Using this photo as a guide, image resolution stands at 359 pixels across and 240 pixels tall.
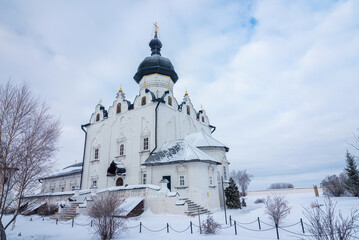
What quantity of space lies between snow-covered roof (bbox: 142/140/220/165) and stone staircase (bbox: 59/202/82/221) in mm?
6820

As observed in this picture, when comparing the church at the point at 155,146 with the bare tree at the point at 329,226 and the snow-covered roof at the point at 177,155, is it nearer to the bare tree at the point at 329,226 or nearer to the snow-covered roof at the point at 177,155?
the snow-covered roof at the point at 177,155

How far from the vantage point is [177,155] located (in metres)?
20.2

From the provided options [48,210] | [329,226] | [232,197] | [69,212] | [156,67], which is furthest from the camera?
[156,67]

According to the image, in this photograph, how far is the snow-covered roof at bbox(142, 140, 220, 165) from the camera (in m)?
19.4

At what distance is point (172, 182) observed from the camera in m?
19.7

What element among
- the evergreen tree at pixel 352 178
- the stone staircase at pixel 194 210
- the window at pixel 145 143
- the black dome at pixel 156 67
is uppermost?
the black dome at pixel 156 67

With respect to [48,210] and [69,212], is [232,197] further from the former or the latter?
[48,210]

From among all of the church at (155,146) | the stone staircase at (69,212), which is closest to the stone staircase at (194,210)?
the church at (155,146)

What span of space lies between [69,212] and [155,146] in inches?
370

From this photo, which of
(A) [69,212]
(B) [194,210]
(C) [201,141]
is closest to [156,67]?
(C) [201,141]

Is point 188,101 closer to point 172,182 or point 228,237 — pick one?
point 172,182

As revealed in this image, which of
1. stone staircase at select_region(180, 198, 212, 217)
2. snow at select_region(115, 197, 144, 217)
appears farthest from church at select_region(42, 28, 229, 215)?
snow at select_region(115, 197, 144, 217)

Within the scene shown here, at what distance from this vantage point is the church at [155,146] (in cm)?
1939

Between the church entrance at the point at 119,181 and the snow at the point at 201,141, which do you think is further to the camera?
the church entrance at the point at 119,181
